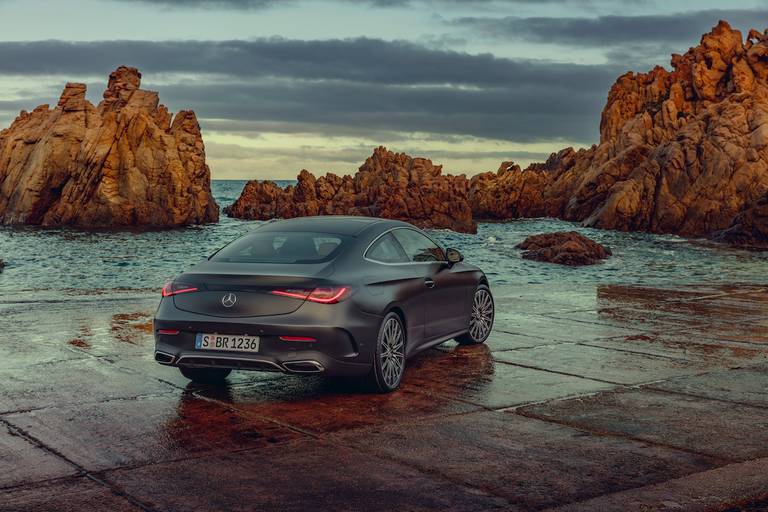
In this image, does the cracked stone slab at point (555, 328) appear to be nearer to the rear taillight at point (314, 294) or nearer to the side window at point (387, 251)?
the side window at point (387, 251)

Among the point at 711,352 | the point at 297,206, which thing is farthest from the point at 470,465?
the point at 297,206

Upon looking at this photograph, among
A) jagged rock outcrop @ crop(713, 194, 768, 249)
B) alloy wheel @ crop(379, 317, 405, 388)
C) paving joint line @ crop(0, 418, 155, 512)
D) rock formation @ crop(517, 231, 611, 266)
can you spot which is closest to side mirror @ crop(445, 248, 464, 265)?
alloy wheel @ crop(379, 317, 405, 388)

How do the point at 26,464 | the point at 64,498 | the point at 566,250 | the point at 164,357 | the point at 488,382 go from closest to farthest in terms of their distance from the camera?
the point at 64,498 → the point at 26,464 → the point at 164,357 → the point at 488,382 → the point at 566,250

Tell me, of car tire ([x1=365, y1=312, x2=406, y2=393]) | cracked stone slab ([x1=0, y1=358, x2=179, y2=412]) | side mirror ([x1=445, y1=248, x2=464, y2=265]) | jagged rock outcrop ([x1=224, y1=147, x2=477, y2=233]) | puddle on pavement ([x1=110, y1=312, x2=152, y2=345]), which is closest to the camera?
cracked stone slab ([x1=0, y1=358, x2=179, y2=412])

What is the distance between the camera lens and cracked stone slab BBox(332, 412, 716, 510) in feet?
17.3

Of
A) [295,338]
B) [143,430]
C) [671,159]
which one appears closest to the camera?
[143,430]

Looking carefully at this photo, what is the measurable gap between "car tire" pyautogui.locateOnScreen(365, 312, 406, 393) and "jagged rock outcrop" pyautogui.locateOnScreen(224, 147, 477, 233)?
2402 inches

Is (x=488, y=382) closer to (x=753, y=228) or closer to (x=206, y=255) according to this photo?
(x=206, y=255)

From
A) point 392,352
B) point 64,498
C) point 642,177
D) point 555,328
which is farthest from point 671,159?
point 64,498

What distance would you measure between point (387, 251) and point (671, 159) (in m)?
60.9

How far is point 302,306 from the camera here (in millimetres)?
7336

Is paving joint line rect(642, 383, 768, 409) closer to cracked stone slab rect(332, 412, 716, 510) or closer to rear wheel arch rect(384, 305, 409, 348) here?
cracked stone slab rect(332, 412, 716, 510)

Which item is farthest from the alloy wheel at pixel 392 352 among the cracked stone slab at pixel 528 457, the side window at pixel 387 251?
the cracked stone slab at pixel 528 457

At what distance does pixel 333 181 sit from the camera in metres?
93.8
